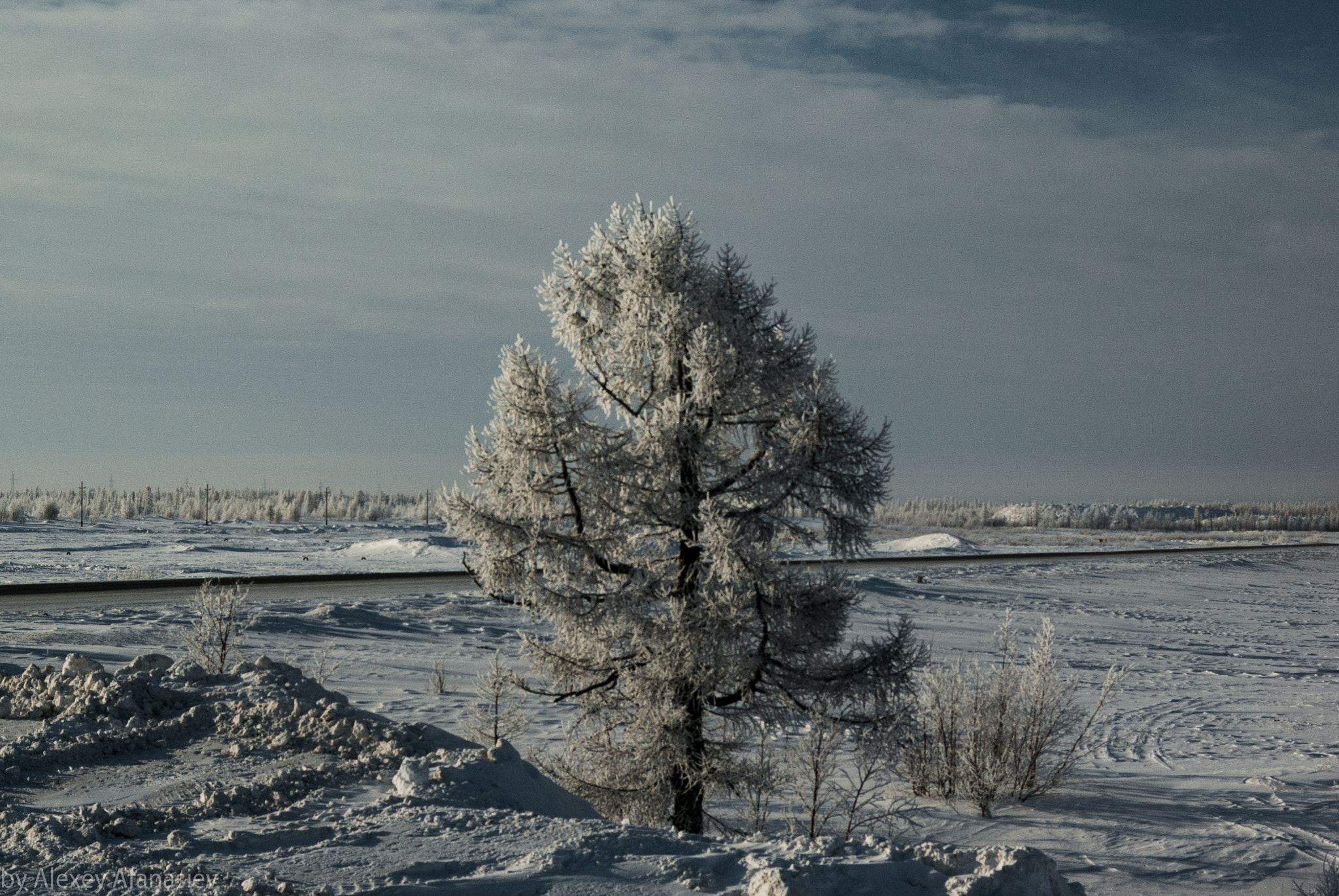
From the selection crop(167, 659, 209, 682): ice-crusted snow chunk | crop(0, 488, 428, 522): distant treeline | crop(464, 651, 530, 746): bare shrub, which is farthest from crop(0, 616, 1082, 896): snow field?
crop(0, 488, 428, 522): distant treeline

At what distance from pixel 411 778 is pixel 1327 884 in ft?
26.5

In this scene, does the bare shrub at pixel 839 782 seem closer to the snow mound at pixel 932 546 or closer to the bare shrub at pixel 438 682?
the bare shrub at pixel 438 682

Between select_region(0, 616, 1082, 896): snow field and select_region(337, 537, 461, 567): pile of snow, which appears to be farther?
select_region(337, 537, 461, 567): pile of snow

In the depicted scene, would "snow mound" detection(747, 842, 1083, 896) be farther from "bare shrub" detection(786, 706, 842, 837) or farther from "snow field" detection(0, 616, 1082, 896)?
"bare shrub" detection(786, 706, 842, 837)

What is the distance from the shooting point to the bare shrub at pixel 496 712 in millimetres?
12344

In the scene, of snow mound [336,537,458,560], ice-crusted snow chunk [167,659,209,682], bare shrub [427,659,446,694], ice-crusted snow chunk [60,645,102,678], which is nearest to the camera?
ice-crusted snow chunk [167,659,209,682]

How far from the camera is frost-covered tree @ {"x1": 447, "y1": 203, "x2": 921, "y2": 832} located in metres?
9.77

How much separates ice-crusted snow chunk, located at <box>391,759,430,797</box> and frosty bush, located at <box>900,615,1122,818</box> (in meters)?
7.55

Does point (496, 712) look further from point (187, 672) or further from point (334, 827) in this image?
point (334, 827)

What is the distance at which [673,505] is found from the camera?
32.6 feet

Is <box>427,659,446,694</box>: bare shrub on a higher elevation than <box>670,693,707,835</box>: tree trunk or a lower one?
lower

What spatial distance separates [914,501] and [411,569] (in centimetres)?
11357

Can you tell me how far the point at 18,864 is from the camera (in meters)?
5.14

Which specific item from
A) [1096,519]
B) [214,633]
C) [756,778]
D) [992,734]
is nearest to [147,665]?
[756,778]
